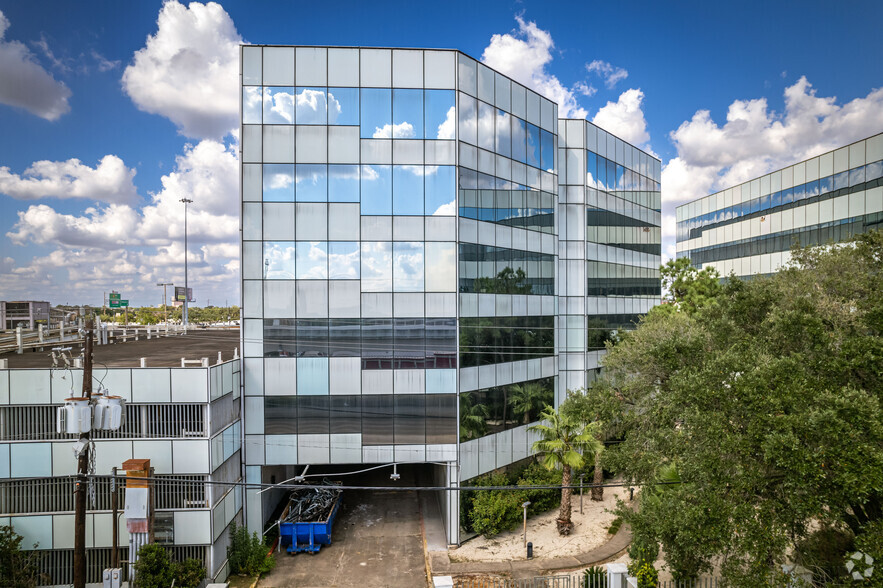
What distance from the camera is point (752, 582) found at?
8875 millimetres

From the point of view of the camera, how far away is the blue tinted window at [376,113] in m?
18.7

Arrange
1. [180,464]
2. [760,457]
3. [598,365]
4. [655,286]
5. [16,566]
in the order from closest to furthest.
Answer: [760,457]
[16,566]
[180,464]
[598,365]
[655,286]

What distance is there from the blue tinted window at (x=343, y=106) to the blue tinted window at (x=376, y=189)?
212 centimetres

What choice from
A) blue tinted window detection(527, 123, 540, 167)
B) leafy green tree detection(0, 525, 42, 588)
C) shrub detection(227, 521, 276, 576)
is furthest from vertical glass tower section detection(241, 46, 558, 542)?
leafy green tree detection(0, 525, 42, 588)

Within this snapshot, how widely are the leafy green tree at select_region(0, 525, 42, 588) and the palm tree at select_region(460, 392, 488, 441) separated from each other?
15.0m

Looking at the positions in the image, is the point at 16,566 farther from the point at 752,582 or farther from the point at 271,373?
the point at 752,582

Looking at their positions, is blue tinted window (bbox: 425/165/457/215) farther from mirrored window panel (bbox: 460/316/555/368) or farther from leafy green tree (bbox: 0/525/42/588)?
leafy green tree (bbox: 0/525/42/588)

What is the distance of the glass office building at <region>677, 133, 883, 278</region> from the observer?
97.6ft

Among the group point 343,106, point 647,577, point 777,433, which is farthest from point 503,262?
point 777,433

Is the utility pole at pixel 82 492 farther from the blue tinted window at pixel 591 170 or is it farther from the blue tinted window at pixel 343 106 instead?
the blue tinted window at pixel 591 170

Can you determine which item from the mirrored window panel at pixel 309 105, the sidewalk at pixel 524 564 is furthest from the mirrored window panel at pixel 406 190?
the sidewalk at pixel 524 564

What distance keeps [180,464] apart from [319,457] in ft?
16.6

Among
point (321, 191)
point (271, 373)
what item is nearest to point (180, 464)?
point (271, 373)

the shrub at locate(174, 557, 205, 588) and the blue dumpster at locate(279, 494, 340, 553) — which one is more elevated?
the shrub at locate(174, 557, 205, 588)
